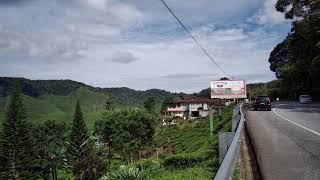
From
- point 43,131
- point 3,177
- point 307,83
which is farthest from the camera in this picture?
point 43,131

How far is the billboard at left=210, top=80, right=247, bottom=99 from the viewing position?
5344cm

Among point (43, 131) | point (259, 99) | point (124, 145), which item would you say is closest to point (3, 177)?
point (124, 145)

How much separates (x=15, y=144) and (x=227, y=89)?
33.9 m

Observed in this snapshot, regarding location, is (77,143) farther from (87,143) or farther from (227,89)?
(227,89)

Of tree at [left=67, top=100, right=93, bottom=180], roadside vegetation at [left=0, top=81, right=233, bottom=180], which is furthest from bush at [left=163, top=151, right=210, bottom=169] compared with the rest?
tree at [left=67, top=100, right=93, bottom=180]

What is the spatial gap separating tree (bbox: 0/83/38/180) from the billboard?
30343 millimetres

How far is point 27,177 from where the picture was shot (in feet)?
199

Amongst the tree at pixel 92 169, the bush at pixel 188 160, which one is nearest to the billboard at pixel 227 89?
the tree at pixel 92 169

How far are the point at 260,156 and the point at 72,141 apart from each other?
67.9 meters

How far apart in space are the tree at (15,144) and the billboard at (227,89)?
30.3 m

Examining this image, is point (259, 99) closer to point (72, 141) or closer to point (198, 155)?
point (198, 155)

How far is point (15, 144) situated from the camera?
2372 inches

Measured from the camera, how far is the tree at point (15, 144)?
58.5m

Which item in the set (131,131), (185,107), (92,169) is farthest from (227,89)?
(185,107)
